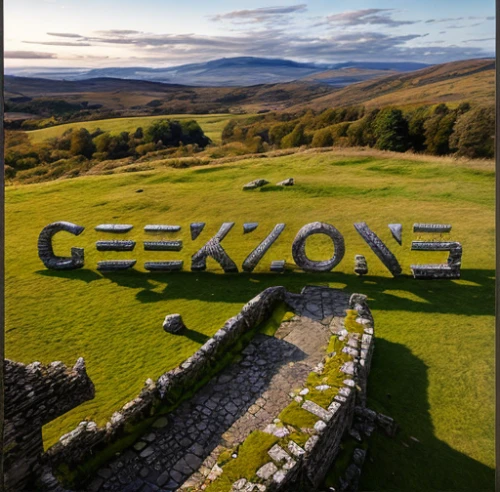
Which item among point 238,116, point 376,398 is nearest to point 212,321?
point 376,398

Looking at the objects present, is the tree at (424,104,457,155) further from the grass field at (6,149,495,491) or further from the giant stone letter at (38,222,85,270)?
the giant stone letter at (38,222,85,270)

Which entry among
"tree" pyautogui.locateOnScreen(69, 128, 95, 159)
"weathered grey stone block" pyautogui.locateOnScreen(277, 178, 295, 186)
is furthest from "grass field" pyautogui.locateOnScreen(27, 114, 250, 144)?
"weathered grey stone block" pyautogui.locateOnScreen(277, 178, 295, 186)

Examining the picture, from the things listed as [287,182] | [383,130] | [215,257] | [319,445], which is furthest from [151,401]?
[383,130]

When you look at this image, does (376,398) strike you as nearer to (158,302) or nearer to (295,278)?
(295,278)

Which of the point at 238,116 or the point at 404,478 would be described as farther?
the point at 238,116

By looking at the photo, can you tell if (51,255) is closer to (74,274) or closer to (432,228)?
(74,274)

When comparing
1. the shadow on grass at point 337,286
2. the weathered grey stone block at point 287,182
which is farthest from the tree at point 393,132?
the shadow on grass at point 337,286

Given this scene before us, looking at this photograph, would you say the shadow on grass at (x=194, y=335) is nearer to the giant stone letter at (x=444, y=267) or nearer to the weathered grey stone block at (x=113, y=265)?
the weathered grey stone block at (x=113, y=265)
